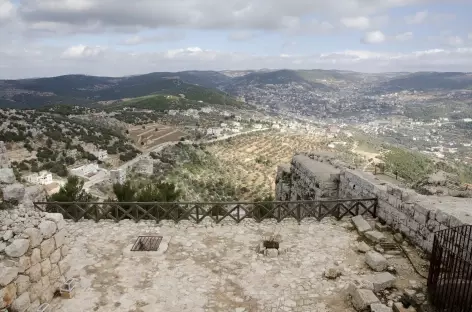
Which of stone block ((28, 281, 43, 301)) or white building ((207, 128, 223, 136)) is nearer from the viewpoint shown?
stone block ((28, 281, 43, 301))

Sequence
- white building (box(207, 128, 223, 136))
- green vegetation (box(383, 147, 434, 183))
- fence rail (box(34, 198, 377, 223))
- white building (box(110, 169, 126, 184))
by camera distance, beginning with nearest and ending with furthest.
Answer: fence rail (box(34, 198, 377, 223)), white building (box(110, 169, 126, 184)), green vegetation (box(383, 147, 434, 183)), white building (box(207, 128, 223, 136))

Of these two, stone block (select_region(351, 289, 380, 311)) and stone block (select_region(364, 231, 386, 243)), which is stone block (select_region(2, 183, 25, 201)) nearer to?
stone block (select_region(351, 289, 380, 311))

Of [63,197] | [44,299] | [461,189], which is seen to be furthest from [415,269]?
[63,197]

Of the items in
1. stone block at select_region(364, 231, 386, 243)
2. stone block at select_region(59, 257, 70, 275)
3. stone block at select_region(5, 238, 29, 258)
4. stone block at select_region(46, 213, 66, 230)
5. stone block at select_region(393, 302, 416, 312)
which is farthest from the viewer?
stone block at select_region(364, 231, 386, 243)

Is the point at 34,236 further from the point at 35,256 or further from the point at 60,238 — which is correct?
the point at 60,238

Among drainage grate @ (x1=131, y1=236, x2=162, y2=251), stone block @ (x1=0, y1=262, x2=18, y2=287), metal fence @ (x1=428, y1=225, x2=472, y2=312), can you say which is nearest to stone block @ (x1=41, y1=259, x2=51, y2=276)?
stone block @ (x1=0, y1=262, x2=18, y2=287)

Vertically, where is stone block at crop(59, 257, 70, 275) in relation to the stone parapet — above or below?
below

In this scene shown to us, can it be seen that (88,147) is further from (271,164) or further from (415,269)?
(415,269)

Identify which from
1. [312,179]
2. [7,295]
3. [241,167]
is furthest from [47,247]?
[241,167]
